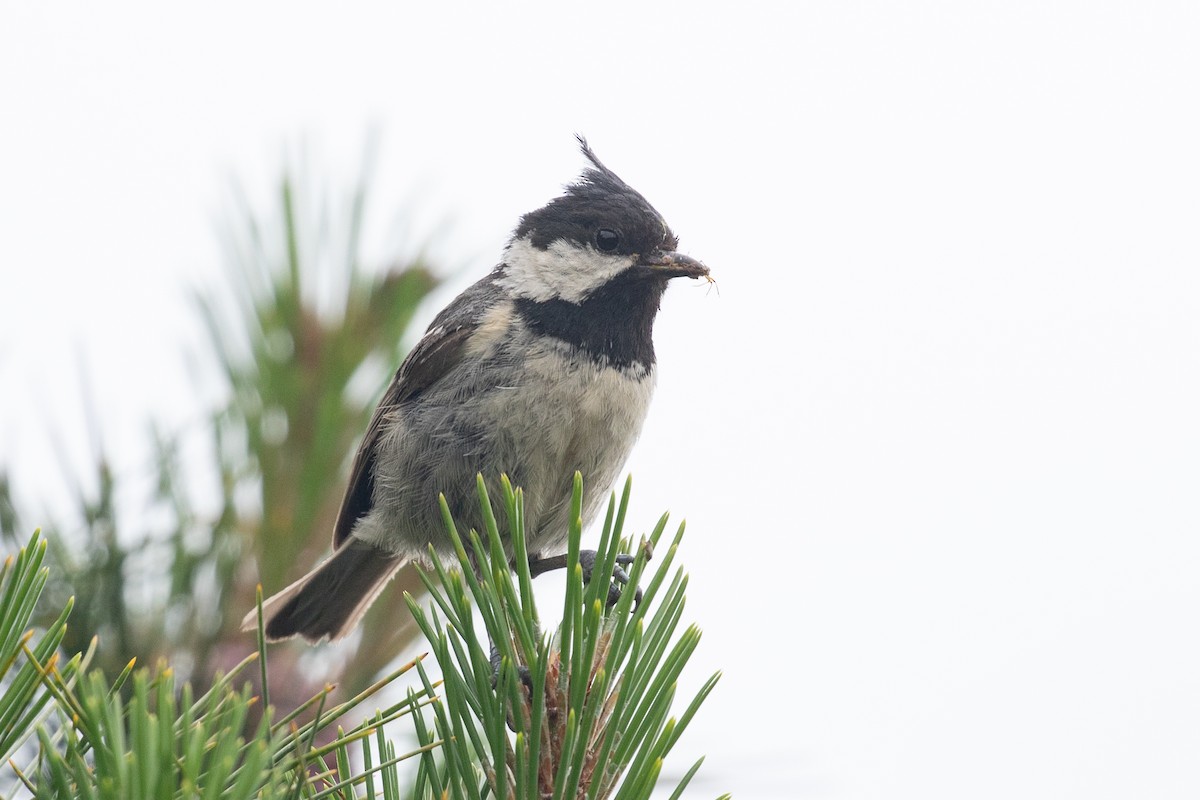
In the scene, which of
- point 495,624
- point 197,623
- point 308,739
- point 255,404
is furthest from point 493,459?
point 308,739

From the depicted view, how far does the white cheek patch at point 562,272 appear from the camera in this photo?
3623 mm

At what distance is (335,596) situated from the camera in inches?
140

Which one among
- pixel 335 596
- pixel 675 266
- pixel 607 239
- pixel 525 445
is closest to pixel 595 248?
pixel 607 239

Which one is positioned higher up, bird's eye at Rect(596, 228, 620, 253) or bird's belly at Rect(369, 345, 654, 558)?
bird's eye at Rect(596, 228, 620, 253)

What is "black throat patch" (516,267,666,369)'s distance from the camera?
11.3ft

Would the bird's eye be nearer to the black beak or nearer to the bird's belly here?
the black beak

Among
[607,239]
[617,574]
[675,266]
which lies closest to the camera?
[617,574]

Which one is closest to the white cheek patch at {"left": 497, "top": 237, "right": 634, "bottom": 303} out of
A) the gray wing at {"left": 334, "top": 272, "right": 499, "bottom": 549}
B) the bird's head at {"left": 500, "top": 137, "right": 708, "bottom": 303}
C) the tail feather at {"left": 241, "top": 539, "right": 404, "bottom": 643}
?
the bird's head at {"left": 500, "top": 137, "right": 708, "bottom": 303}

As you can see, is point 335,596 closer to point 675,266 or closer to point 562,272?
point 562,272

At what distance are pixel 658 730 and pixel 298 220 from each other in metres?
1.89

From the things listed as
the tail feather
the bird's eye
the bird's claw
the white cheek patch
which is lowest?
the tail feather

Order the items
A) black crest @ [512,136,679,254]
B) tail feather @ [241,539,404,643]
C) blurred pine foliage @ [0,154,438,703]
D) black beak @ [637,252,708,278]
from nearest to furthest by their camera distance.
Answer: blurred pine foliage @ [0,154,438,703] < tail feather @ [241,539,404,643] < black beak @ [637,252,708,278] < black crest @ [512,136,679,254]

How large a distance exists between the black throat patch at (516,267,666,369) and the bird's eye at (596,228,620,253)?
0.15 meters

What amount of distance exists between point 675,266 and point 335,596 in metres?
1.49
